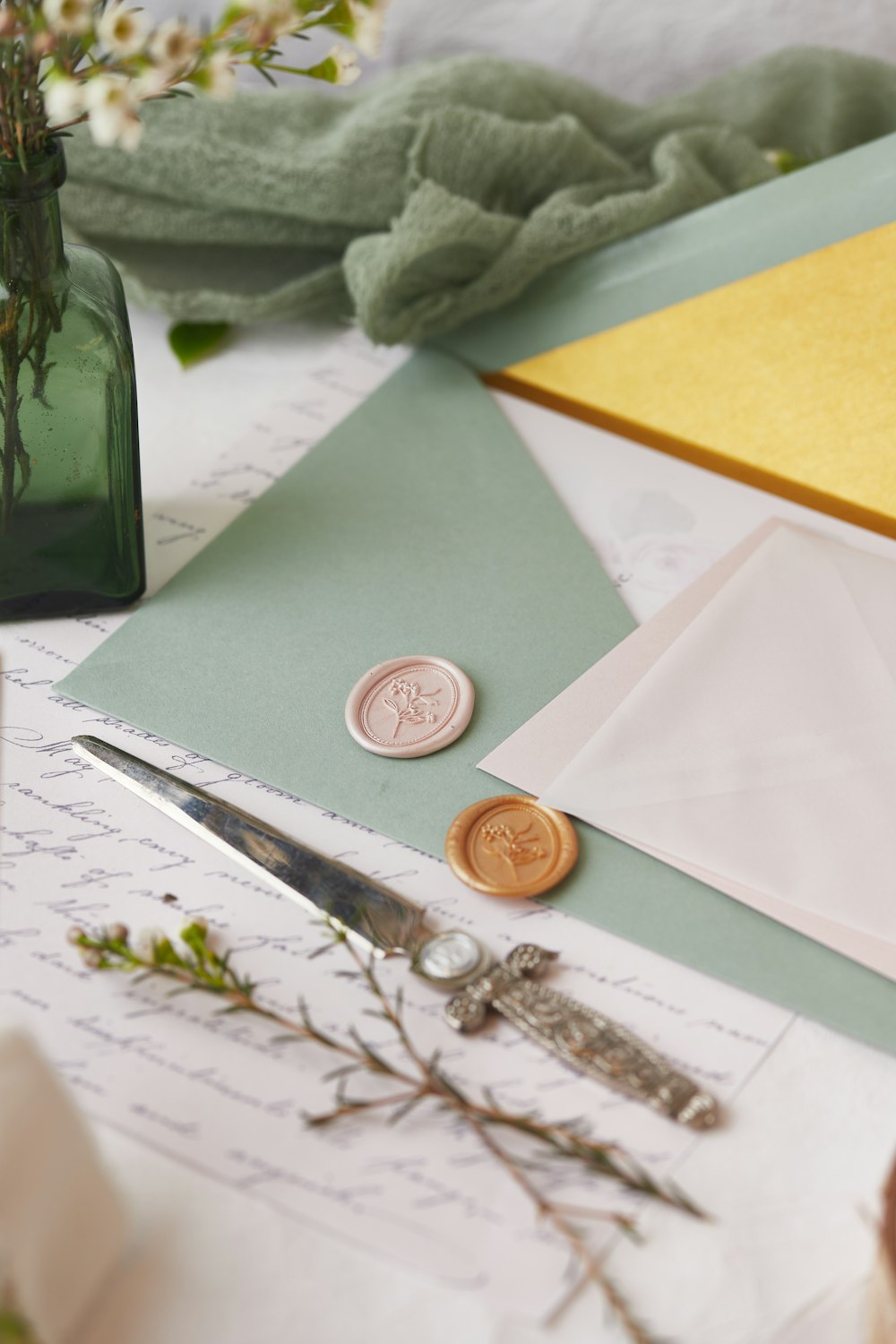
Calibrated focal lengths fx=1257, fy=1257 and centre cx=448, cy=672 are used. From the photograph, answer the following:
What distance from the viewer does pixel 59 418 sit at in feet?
2.31

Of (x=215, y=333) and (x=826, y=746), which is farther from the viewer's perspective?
(x=215, y=333)

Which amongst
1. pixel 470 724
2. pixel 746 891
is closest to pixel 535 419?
pixel 470 724

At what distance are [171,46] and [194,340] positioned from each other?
0.49 meters

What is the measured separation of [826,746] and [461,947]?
0.23 meters

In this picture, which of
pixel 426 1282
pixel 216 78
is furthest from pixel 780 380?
pixel 426 1282

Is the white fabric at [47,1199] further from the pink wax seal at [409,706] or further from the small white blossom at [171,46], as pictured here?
the small white blossom at [171,46]

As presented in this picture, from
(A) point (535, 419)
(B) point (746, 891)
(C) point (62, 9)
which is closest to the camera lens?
(C) point (62, 9)

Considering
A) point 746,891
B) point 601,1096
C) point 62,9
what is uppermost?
point 62,9

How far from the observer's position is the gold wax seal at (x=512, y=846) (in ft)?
2.03

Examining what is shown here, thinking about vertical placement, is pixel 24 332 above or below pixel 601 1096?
above

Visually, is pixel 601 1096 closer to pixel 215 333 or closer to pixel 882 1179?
pixel 882 1179

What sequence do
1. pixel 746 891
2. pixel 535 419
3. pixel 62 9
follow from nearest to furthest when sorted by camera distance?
1. pixel 62 9
2. pixel 746 891
3. pixel 535 419

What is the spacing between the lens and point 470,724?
71 centimetres

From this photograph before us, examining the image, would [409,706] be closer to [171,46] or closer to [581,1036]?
[581,1036]
